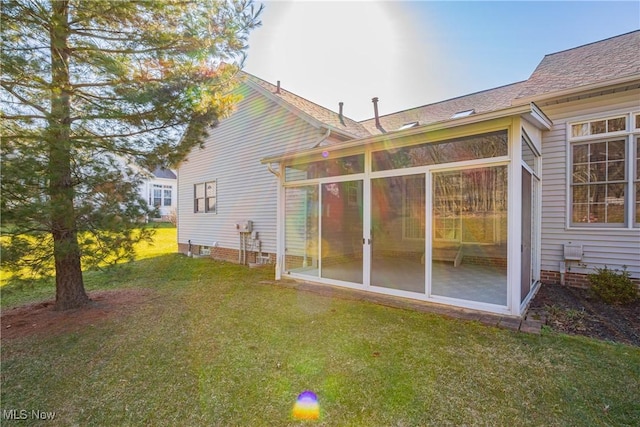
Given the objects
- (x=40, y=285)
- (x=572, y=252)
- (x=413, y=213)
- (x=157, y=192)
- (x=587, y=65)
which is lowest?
(x=40, y=285)

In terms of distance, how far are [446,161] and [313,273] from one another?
3.78 metres

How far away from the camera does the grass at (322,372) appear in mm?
2432

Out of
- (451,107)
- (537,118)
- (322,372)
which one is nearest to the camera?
(322,372)

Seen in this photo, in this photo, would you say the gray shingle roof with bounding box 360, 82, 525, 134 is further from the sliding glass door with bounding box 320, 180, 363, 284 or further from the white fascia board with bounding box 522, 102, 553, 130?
the sliding glass door with bounding box 320, 180, 363, 284

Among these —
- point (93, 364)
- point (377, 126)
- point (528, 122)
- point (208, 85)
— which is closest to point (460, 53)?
point (377, 126)

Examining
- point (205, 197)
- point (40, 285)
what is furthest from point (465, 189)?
point (40, 285)

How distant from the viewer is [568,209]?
5.79m

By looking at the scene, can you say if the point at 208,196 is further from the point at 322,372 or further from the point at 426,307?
the point at 322,372

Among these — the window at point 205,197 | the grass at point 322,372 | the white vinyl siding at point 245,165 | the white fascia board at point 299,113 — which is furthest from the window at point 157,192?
the grass at point 322,372

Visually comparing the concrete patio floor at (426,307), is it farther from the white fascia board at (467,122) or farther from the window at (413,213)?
the window at (413,213)

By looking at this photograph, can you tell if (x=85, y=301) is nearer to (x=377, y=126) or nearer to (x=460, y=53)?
(x=377, y=126)

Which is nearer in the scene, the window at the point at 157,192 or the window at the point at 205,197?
the window at the point at 205,197

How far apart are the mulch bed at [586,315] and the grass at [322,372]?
1.33 feet

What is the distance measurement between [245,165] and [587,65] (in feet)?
29.5
